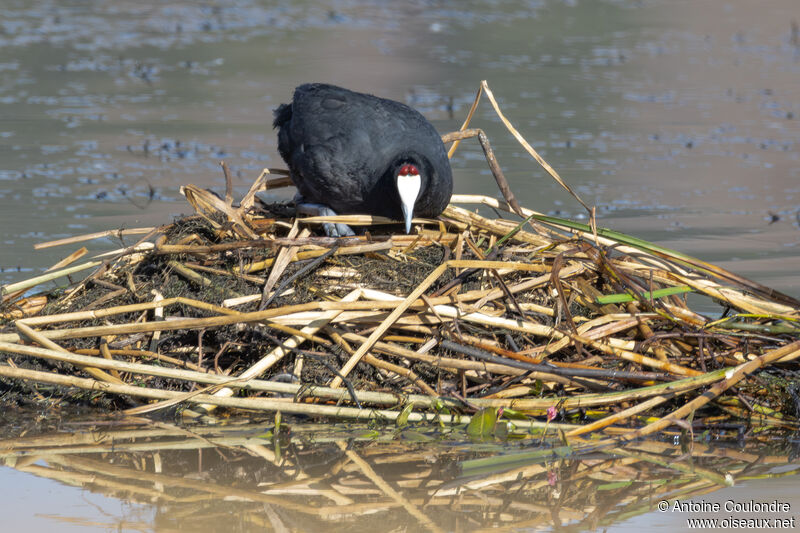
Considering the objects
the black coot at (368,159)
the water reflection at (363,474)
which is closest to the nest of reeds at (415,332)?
the water reflection at (363,474)

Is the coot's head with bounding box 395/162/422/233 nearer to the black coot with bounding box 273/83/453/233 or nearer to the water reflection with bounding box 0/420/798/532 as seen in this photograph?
the black coot with bounding box 273/83/453/233

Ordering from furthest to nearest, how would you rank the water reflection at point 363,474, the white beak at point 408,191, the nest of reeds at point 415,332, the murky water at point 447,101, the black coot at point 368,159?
the murky water at point 447,101 → the black coot at point 368,159 → the white beak at point 408,191 → the nest of reeds at point 415,332 → the water reflection at point 363,474

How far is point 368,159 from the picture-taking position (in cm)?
447

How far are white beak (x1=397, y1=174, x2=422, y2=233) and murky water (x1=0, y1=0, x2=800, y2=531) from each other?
1.62 metres

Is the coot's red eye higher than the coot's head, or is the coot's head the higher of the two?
the coot's red eye

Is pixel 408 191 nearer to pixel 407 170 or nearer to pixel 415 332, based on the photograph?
pixel 407 170

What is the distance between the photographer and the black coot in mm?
4266

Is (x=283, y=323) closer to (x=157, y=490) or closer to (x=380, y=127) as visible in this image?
(x=157, y=490)

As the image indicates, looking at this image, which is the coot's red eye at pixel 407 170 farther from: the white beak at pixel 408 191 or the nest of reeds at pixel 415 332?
the nest of reeds at pixel 415 332

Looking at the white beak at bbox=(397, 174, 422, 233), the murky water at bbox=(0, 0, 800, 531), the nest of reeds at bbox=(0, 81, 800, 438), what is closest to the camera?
the nest of reeds at bbox=(0, 81, 800, 438)

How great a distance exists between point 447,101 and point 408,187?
238 inches

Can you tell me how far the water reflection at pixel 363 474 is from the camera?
2.82 metres

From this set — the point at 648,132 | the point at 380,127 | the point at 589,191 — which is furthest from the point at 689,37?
the point at 380,127

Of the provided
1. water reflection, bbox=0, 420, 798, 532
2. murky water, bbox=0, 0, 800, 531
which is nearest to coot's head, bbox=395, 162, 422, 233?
water reflection, bbox=0, 420, 798, 532
